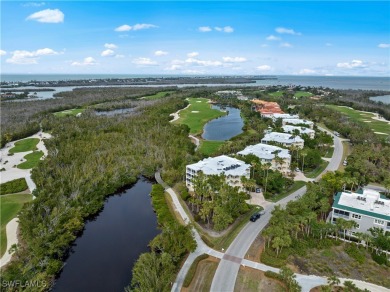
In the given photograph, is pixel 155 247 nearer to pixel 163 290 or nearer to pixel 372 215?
pixel 163 290

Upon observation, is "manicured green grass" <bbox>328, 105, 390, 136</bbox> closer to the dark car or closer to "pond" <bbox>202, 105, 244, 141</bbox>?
"pond" <bbox>202, 105, 244, 141</bbox>

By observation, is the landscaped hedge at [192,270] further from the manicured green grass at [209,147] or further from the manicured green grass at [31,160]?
the manicured green grass at [31,160]

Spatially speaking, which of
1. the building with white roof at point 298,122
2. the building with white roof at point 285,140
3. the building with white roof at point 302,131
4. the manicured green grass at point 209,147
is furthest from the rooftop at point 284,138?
the building with white roof at point 298,122

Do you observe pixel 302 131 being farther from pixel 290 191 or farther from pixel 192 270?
pixel 192 270

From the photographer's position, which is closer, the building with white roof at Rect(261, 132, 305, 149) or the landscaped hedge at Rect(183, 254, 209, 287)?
the landscaped hedge at Rect(183, 254, 209, 287)

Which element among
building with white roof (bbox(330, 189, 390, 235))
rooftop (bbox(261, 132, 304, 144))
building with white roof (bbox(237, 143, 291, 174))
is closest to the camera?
building with white roof (bbox(330, 189, 390, 235))

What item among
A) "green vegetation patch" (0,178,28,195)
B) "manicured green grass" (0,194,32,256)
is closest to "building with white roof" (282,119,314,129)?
"green vegetation patch" (0,178,28,195)

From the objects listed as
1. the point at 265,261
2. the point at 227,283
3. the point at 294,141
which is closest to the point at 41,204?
the point at 227,283
